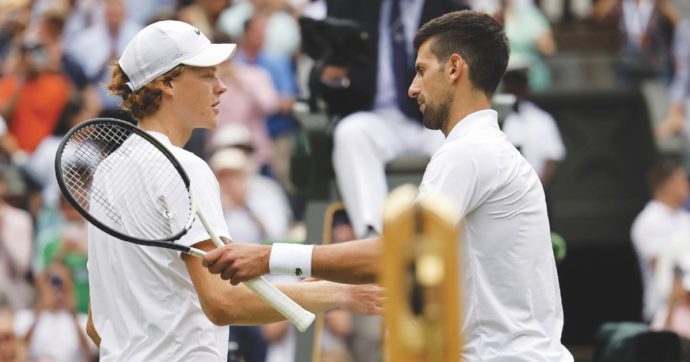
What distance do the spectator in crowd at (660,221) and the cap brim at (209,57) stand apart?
21.5 feet

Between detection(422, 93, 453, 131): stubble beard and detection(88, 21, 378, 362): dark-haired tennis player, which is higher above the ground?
detection(422, 93, 453, 131): stubble beard

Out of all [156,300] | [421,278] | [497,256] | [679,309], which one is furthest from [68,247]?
[421,278]

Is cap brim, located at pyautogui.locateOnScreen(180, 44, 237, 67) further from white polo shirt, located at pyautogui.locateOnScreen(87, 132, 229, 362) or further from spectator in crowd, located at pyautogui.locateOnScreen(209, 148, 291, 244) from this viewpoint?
spectator in crowd, located at pyautogui.locateOnScreen(209, 148, 291, 244)

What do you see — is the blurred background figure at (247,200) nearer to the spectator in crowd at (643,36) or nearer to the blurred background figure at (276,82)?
the blurred background figure at (276,82)

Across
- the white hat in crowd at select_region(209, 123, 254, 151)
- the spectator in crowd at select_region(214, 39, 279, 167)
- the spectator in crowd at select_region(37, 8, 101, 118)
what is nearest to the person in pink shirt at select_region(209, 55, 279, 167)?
the spectator in crowd at select_region(214, 39, 279, 167)

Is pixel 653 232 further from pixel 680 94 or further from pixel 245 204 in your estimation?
pixel 245 204

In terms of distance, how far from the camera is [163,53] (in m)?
5.70

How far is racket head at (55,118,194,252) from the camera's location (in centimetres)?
541

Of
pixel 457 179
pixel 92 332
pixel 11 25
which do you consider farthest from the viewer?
pixel 11 25

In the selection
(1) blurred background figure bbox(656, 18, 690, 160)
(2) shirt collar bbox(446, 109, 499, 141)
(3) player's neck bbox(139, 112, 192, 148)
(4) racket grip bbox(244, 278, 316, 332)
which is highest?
(2) shirt collar bbox(446, 109, 499, 141)

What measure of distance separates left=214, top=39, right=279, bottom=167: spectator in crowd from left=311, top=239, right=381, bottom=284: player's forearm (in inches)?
269

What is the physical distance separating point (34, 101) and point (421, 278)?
921cm

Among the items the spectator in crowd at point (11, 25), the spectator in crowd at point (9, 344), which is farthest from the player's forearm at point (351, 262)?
the spectator in crowd at point (11, 25)

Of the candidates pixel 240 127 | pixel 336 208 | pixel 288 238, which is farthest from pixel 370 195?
pixel 240 127
